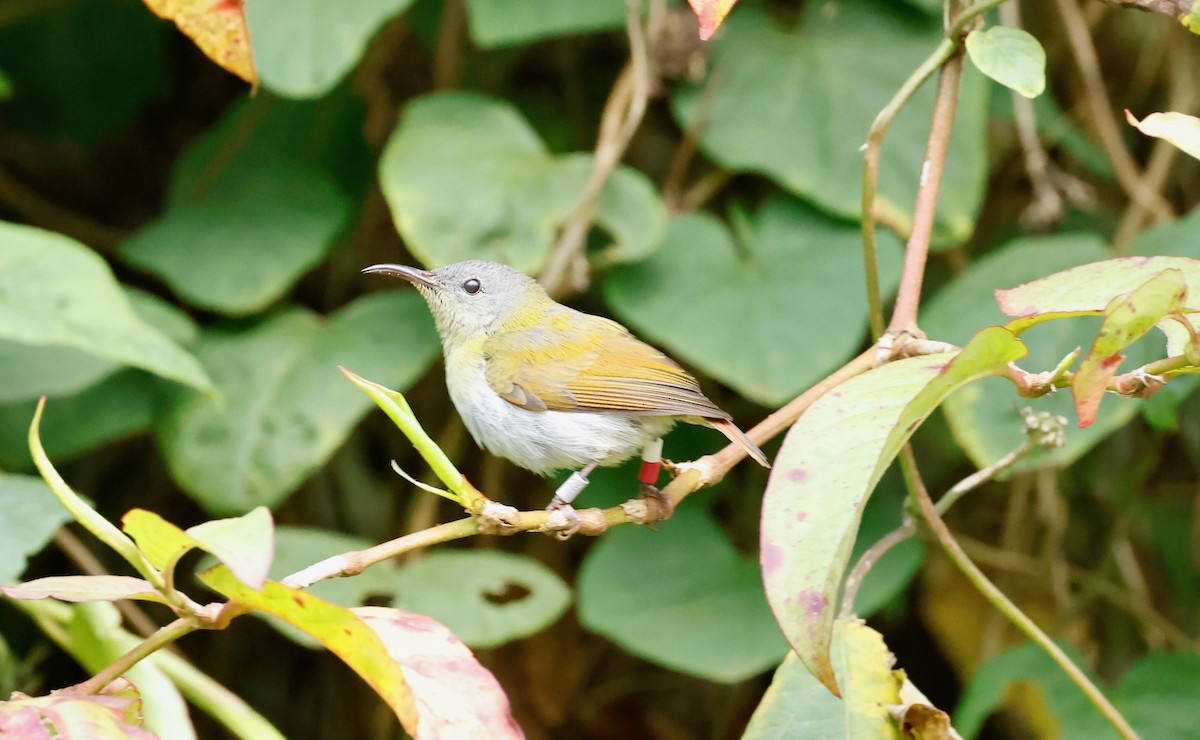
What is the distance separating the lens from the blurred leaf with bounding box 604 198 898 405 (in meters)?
2.51

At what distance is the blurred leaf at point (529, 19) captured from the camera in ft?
8.77

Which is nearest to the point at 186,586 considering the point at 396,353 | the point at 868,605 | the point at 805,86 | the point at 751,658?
the point at 396,353

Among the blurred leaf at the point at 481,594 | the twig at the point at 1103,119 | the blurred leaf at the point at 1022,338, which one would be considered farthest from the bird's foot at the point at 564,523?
the twig at the point at 1103,119

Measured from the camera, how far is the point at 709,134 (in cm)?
286

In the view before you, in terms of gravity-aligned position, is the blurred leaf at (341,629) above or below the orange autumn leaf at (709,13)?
below

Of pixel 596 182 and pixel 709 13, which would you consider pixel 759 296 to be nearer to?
pixel 596 182

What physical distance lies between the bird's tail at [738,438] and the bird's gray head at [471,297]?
0.57m

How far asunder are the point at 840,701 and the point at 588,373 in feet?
2.26

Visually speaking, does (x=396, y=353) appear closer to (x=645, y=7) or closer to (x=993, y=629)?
(x=645, y=7)

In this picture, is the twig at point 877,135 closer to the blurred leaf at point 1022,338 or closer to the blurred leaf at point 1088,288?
the blurred leaf at point 1088,288

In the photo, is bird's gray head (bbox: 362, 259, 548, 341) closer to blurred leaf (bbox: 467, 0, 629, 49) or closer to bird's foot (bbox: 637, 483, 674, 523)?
blurred leaf (bbox: 467, 0, 629, 49)

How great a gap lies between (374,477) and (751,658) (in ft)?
4.29

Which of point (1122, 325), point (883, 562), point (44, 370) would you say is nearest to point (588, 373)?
point (1122, 325)

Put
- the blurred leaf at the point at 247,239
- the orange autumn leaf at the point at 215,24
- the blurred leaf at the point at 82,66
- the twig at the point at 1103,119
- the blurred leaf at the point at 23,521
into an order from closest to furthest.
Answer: the orange autumn leaf at the point at 215,24, the blurred leaf at the point at 23,521, the blurred leaf at the point at 247,239, the twig at the point at 1103,119, the blurred leaf at the point at 82,66
